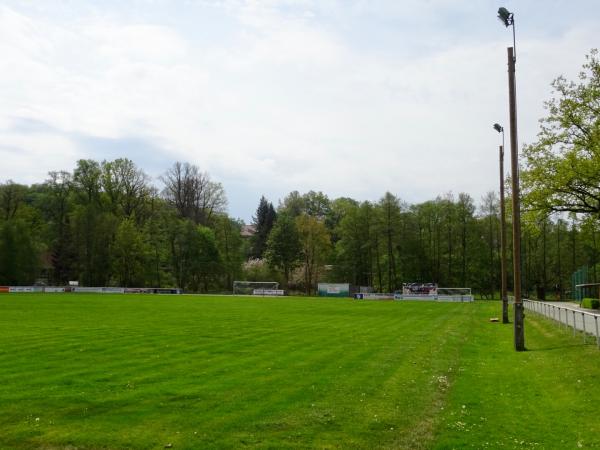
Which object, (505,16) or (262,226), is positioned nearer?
(505,16)

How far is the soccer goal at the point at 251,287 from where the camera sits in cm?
9412

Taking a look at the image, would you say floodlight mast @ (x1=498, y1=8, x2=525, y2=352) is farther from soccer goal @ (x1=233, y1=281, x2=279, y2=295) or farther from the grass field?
soccer goal @ (x1=233, y1=281, x2=279, y2=295)

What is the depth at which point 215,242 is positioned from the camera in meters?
102

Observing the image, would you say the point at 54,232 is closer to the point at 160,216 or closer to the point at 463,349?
the point at 160,216

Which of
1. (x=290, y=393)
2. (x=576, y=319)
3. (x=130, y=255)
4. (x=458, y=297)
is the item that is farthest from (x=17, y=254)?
(x=290, y=393)

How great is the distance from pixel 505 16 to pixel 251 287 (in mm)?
81678

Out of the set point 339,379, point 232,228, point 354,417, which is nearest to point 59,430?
point 354,417

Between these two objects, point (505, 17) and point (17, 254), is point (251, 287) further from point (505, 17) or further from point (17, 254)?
point (505, 17)

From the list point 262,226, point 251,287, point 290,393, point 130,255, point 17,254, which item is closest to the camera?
point 290,393

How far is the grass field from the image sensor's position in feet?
26.5

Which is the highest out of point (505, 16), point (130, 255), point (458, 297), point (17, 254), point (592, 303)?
point (505, 16)

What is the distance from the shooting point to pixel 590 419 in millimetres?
9008

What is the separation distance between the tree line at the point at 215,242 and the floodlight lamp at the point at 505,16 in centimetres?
7228

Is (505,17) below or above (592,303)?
above
